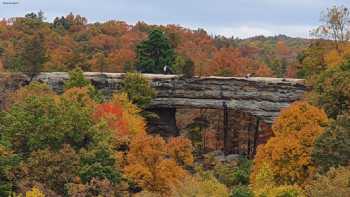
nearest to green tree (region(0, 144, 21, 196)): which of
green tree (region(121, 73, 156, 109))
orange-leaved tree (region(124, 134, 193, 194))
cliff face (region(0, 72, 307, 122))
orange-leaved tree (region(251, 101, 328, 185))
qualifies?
orange-leaved tree (region(124, 134, 193, 194))

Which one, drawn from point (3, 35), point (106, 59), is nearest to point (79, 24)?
point (3, 35)

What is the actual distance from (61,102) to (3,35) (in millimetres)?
46492

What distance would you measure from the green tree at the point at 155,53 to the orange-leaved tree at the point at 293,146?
82.2 ft

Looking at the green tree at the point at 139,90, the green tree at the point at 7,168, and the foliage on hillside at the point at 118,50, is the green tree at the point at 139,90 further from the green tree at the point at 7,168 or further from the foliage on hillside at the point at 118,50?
the green tree at the point at 7,168

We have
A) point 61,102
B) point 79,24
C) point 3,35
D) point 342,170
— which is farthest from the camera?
point 79,24

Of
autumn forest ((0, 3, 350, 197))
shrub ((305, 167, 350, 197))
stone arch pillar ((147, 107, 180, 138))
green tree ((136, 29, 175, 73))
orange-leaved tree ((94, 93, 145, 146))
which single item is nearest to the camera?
shrub ((305, 167, 350, 197))

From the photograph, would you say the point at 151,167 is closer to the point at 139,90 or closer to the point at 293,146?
the point at 293,146

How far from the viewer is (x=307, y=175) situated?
4078 centimetres

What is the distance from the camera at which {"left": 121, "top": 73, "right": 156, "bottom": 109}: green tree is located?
194 feet

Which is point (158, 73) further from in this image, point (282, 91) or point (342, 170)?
point (342, 170)

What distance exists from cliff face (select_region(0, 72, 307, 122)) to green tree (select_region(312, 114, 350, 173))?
19.5 metres

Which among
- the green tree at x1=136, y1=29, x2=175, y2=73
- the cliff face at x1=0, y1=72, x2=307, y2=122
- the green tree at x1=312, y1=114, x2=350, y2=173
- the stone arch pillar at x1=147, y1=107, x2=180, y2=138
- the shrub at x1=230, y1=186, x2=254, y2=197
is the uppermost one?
the green tree at x1=136, y1=29, x2=175, y2=73

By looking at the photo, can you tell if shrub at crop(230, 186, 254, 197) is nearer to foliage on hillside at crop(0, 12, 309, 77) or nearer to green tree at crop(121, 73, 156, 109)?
green tree at crop(121, 73, 156, 109)

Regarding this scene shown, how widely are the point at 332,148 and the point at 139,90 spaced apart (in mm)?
24085
